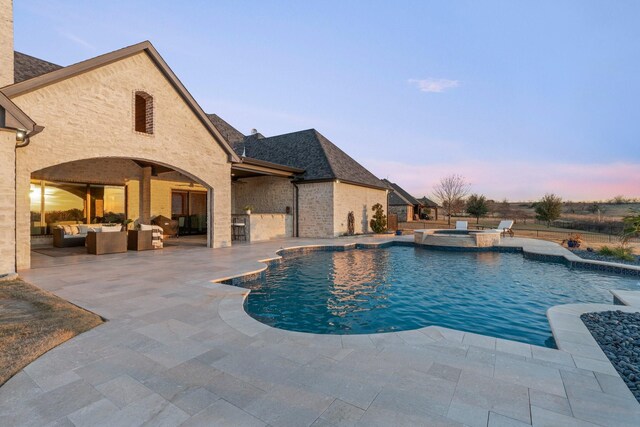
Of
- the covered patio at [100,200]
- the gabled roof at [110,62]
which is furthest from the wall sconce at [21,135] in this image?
the covered patio at [100,200]

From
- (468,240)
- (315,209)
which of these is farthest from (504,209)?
(315,209)

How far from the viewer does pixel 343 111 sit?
17922mm

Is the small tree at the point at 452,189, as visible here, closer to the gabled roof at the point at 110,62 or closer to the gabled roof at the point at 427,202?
the gabled roof at the point at 427,202

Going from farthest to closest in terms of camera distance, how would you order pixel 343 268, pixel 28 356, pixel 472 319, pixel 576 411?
pixel 343 268 < pixel 472 319 < pixel 28 356 < pixel 576 411

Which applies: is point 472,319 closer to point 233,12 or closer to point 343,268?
point 343,268

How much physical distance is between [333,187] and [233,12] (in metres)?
9.50

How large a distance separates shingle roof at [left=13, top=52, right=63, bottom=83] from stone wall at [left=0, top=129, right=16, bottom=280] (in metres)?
3.28

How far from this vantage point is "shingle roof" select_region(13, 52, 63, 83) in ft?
30.0

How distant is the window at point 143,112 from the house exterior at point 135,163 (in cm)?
5

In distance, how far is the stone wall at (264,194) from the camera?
19.0 m

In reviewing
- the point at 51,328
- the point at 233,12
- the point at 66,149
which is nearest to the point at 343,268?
the point at 51,328

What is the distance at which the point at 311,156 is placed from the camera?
19.3m

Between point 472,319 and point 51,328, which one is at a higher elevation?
point 51,328

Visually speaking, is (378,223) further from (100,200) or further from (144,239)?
(100,200)
